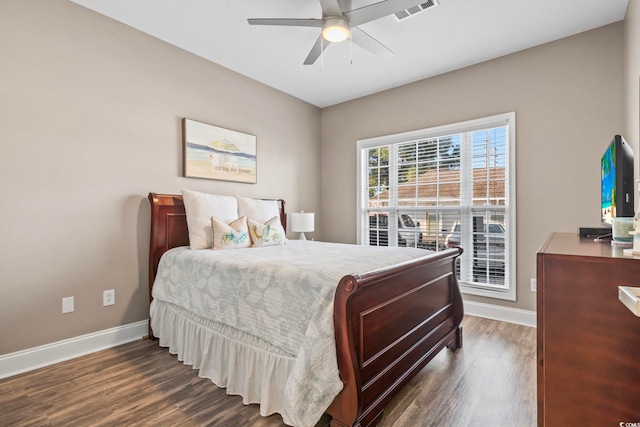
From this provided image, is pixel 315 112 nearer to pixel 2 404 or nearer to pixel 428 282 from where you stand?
pixel 428 282

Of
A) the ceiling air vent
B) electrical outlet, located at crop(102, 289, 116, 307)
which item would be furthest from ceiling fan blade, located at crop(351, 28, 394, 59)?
electrical outlet, located at crop(102, 289, 116, 307)

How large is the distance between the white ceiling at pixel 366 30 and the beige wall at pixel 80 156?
12.2 inches

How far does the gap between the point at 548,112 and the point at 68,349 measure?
4656 mm

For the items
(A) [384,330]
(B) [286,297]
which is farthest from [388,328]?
(B) [286,297]

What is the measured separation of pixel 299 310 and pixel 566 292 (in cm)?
111

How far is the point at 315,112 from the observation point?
16.0 feet

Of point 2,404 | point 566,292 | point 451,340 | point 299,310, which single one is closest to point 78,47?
point 2,404

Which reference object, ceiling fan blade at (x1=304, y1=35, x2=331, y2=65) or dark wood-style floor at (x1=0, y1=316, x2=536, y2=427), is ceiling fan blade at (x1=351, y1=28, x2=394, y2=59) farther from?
dark wood-style floor at (x1=0, y1=316, x2=536, y2=427)

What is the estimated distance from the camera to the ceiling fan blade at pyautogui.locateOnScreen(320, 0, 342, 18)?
6.85ft

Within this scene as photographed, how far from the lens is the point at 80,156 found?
2.56 meters

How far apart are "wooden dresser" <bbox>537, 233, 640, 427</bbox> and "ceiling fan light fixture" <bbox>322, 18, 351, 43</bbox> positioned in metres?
1.93

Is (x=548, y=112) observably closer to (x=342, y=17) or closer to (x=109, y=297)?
(x=342, y=17)

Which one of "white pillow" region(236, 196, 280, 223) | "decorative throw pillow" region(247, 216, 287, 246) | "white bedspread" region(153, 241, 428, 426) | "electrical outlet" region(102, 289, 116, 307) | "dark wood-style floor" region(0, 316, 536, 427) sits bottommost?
"dark wood-style floor" region(0, 316, 536, 427)

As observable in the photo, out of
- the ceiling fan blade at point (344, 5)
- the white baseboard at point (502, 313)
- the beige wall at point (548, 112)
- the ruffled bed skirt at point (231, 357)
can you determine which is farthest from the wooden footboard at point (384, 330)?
the ceiling fan blade at point (344, 5)
